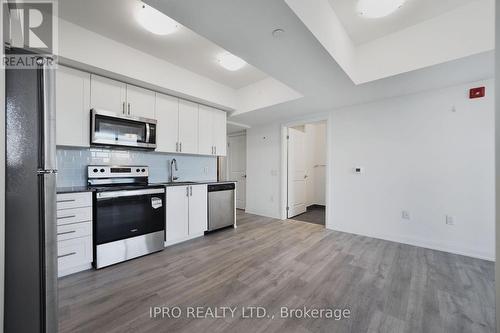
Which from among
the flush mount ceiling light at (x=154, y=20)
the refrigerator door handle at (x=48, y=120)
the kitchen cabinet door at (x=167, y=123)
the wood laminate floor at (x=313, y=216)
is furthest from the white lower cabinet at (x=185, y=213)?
the wood laminate floor at (x=313, y=216)

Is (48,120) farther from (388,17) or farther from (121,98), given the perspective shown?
(388,17)

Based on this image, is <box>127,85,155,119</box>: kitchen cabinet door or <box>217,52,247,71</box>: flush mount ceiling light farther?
<box>127,85,155,119</box>: kitchen cabinet door

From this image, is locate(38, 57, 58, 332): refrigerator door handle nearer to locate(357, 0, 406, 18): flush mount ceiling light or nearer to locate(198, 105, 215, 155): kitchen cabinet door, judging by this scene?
locate(357, 0, 406, 18): flush mount ceiling light

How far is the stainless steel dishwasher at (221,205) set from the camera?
11.4ft

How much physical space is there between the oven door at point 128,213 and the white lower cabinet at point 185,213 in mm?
131

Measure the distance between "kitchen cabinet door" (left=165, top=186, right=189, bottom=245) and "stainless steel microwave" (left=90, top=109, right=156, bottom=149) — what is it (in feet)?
2.44

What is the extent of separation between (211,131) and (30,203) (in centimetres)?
302

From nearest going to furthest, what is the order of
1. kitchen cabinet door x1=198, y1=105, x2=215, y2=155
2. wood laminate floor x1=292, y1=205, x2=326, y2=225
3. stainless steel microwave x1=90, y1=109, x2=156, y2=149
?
1. stainless steel microwave x1=90, y1=109, x2=156, y2=149
2. kitchen cabinet door x1=198, y1=105, x2=215, y2=155
3. wood laminate floor x1=292, y1=205, x2=326, y2=225

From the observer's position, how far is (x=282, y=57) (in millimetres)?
2004

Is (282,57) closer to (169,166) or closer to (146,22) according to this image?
(146,22)

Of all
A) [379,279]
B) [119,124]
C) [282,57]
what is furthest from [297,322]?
[119,124]

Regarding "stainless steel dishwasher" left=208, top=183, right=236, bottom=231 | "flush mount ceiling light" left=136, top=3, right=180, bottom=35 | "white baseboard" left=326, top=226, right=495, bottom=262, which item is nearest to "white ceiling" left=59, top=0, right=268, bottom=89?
"flush mount ceiling light" left=136, top=3, right=180, bottom=35

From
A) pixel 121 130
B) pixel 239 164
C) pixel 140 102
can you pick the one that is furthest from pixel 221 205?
pixel 239 164

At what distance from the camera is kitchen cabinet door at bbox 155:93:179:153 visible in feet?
9.91
